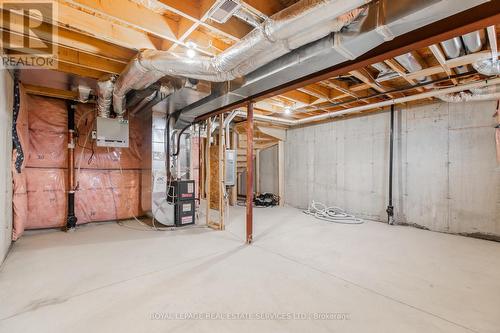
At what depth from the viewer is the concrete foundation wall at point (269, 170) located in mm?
6934

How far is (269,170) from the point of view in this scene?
23.4 ft

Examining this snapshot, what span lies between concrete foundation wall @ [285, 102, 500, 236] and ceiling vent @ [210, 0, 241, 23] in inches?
161

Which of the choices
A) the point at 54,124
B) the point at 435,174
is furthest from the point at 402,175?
the point at 54,124

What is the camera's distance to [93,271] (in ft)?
7.63

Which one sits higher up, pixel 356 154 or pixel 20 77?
pixel 20 77

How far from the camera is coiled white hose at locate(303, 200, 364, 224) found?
4.60 metres

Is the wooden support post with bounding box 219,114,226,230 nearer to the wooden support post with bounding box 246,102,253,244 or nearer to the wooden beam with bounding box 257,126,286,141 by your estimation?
the wooden support post with bounding box 246,102,253,244

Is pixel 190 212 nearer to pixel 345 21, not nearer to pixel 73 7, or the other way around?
pixel 73 7

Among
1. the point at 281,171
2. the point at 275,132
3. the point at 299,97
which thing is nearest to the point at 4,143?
the point at 299,97

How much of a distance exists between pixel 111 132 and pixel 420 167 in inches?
218

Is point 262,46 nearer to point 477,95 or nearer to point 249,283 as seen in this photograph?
point 249,283

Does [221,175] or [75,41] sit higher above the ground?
[75,41]

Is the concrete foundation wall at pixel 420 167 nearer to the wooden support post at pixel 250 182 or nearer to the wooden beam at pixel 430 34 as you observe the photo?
the wooden support post at pixel 250 182

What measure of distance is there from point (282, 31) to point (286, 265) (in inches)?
87.4
